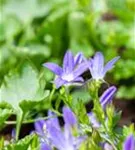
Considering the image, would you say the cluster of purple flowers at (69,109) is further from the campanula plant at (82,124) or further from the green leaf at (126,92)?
the green leaf at (126,92)

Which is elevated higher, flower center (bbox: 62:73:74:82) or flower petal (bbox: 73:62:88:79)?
flower petal (bbox: 73:62:88:79)

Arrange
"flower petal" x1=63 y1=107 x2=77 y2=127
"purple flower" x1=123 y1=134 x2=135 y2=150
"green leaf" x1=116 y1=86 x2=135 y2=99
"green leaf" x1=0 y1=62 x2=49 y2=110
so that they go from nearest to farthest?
"purple flower" x1=123 y1=134 x2=135 y2=150 → "flower petal" x1=63 y1=107 x2=77 y2=127 → "green leaf" x1=0 y1=62 x2=49 y2=110 → "green leaf" x1=116 y1=86 x2=135 y2=99

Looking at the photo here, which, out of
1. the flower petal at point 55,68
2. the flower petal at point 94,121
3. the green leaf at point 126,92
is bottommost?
the flower petal at point 94,121

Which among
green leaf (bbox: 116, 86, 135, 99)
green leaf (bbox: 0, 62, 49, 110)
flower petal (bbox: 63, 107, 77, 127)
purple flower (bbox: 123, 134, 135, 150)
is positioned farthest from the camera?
green leaf (bbox: 116, 86, 135, 99)

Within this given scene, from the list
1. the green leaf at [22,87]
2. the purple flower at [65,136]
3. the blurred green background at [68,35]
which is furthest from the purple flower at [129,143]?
the blurred green background at [68,35]

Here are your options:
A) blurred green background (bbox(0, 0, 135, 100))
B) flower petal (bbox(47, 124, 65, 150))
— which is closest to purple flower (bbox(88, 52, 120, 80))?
flower petal (bbox(47, 124, 65, 150))

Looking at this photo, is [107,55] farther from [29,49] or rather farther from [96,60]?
[96,60]

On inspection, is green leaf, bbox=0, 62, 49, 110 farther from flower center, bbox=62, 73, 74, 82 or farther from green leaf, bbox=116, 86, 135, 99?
green leaf, bbox=116, 86, 135, 99

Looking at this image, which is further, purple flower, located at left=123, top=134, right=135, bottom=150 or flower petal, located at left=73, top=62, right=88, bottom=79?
flower petal, located at left=73, top=62, right=88, bottom=79

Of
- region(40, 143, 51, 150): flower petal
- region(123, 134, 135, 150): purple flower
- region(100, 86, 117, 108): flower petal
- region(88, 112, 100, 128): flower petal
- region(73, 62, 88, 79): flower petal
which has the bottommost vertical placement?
region(123, 134, 135, 150): purple flower
